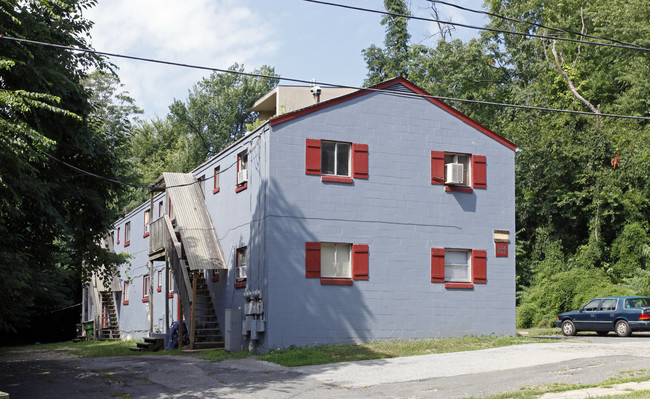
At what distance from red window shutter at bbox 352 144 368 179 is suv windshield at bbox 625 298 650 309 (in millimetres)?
10491

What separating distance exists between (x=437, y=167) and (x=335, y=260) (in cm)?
485

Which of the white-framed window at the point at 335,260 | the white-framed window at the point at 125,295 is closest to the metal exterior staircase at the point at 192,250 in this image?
the white-framed window at the point at 335,260

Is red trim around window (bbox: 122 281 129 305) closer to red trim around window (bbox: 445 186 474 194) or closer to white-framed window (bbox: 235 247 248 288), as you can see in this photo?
white-framed window (bbox: 235 247 248 288)

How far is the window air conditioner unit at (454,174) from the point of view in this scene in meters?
23.5

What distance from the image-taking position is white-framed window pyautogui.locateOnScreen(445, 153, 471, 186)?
23.5 metres

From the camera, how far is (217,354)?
71.5 feet

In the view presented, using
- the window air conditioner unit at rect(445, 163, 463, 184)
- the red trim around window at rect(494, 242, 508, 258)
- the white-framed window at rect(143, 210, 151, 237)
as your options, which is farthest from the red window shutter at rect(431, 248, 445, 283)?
the white-framed window at rect(143, 210, 151, 237)

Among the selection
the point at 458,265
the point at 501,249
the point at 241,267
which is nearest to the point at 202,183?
the point at 241,267

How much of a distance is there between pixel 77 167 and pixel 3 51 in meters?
5.01

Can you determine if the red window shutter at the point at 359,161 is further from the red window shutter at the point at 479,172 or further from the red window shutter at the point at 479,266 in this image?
the red window shutter at the point at 479,266

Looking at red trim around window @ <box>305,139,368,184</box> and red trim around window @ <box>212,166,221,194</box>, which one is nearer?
red trim around window @ <box>305,139,368,184</box>

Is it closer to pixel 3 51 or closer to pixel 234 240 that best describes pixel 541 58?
pixel 234 240

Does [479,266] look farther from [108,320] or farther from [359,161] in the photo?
[108,320]

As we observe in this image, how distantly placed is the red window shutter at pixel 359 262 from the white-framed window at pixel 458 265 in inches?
120
